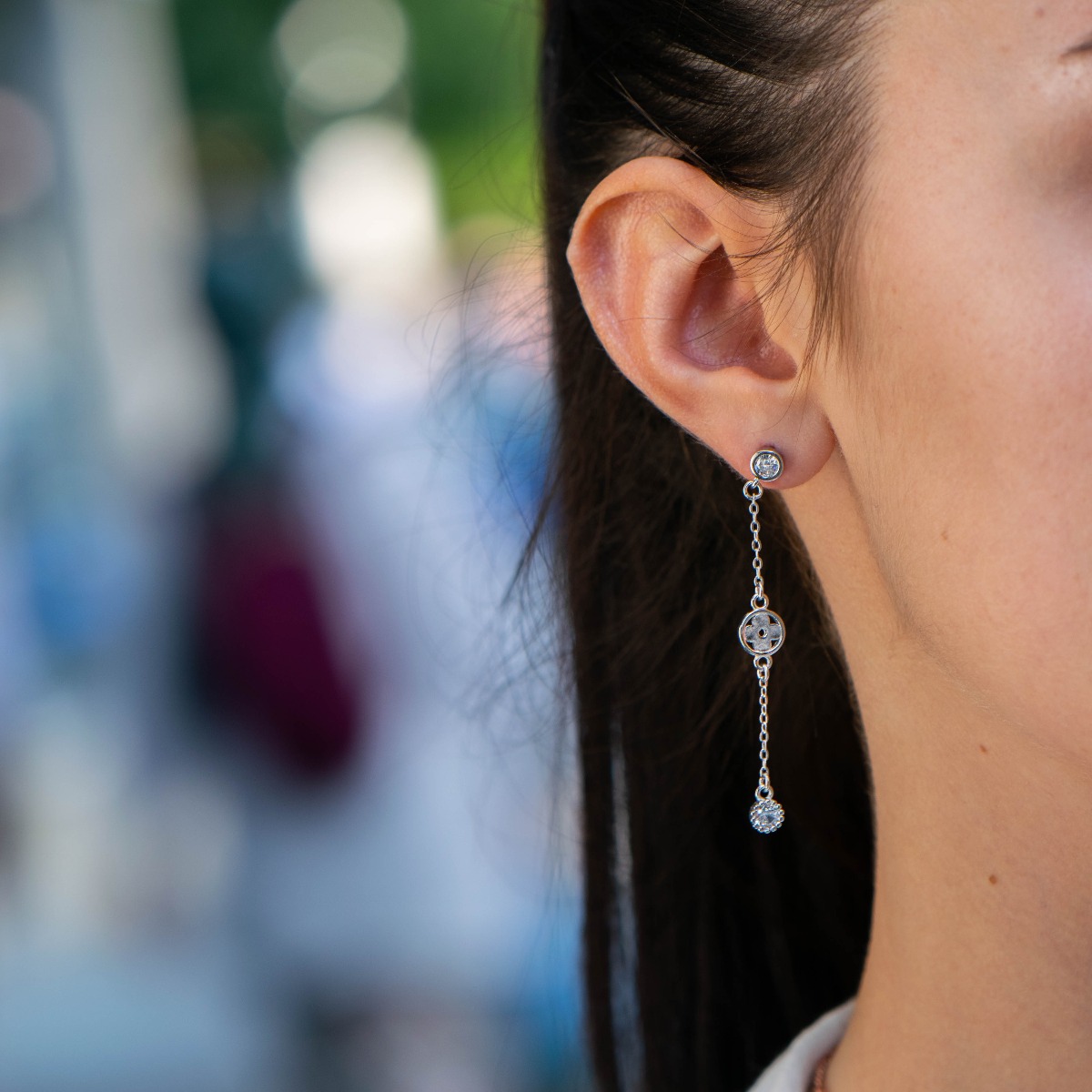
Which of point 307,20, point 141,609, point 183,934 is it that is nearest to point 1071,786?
point 183,934

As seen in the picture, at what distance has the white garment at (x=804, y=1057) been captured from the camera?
4.02 feet

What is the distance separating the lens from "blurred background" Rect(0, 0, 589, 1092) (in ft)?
8.43

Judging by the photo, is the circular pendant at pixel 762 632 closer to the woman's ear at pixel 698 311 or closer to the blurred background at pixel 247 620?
the woman's ear at pixel 698 311

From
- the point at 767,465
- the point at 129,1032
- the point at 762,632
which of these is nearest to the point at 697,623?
the point at 762,632

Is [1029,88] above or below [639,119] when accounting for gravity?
below

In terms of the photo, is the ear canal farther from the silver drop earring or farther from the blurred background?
the blurred background

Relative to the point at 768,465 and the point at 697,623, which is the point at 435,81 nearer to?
the point at 697,623

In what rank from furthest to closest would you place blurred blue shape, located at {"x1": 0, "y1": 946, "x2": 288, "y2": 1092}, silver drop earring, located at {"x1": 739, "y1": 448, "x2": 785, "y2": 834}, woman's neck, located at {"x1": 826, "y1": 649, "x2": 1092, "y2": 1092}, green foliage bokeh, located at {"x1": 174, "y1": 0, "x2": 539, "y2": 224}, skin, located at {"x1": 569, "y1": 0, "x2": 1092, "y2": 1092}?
blurred blue shape, located at {"x1": 0, "y1": 946, "x2": 288, "y2": 1092} < green foliage bokeh, located at {"x1": 174, "y1": 0, "x2": 539, "y2": 224} < silver drop earring, located at {"x1": 739, "y1": 448, "x2": 785, "y2": 834} < woman's neck, located at {"x1": 826, "y1": 649, "x2": 1092, "y2": 1092} < skin, located at {"x1": 569, "y1": 0, "x2": 1092, "y2": 1092}

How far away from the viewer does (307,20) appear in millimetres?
7629

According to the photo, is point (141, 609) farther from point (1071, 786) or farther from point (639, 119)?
point (1071, 786)

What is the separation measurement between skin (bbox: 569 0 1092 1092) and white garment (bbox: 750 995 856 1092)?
44 mm

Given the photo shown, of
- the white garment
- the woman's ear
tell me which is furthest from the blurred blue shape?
the woman's ear

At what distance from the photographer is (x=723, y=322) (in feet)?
3.55

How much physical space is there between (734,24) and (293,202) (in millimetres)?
4982
